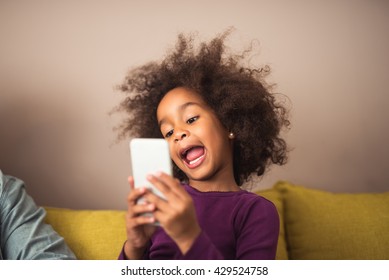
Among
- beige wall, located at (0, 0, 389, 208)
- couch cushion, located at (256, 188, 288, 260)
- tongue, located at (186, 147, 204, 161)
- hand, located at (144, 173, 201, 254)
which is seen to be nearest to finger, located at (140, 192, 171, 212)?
hand, located at (144, 173, 201, 254)

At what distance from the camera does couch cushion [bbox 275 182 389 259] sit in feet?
2.85

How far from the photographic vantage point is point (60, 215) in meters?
0.91

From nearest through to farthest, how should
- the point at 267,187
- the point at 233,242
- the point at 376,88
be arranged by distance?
the point at 233,242
the point at 376,88
the point at 267,187

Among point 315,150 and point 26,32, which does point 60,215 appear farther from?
point 315,150

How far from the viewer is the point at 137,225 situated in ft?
2.06

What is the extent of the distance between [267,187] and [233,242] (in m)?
0.29

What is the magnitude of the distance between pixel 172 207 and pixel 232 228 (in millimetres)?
117

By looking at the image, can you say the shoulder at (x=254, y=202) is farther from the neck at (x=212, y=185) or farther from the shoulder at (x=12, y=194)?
the shoulder at (x=12, y=194)

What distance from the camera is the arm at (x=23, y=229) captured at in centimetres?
82

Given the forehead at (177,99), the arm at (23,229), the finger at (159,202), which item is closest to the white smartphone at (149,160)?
the finger at (159,202)

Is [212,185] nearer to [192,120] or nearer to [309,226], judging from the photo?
[192,120]

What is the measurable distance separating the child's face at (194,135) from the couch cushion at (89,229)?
0.84 ft
